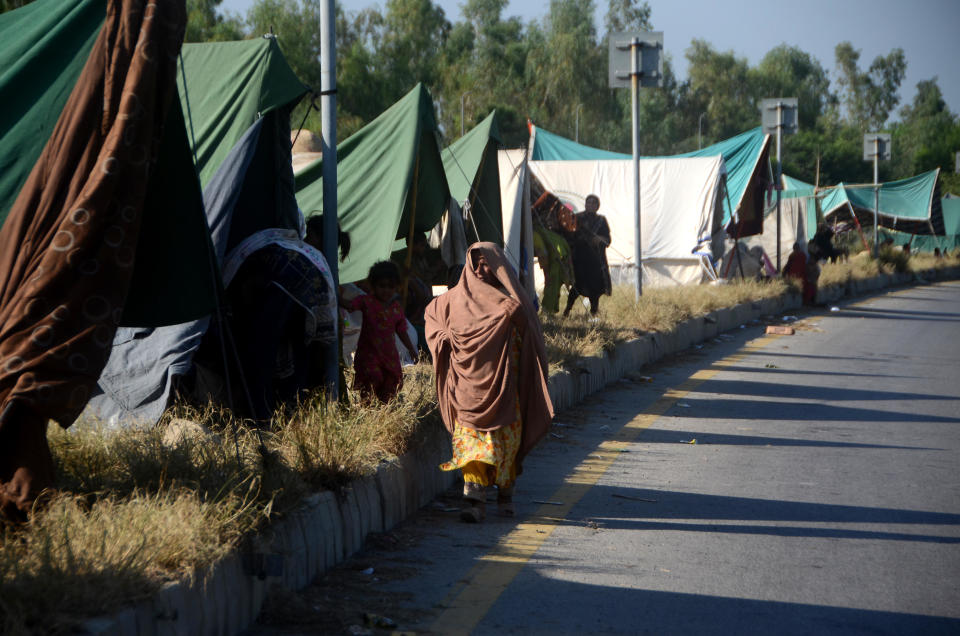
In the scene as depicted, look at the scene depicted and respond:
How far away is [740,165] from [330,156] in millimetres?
19691

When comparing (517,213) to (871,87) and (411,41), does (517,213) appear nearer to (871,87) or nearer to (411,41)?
(411,41)

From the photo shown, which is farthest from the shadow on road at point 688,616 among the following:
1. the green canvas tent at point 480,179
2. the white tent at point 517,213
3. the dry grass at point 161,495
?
the white tent at point 517,213

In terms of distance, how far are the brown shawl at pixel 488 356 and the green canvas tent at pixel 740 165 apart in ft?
59.4

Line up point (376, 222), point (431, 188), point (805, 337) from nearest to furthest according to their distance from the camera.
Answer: point (376, 222), point (431, 188), point (805, 337)

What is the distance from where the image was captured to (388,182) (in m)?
10.5

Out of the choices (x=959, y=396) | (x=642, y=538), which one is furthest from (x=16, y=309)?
(x=959, y=396)

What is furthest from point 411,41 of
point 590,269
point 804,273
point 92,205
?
point 92,205

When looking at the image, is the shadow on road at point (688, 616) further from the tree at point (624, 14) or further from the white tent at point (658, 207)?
the tree at point (624, 14)

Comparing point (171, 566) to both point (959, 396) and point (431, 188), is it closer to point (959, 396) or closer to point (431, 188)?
point (431, 188)

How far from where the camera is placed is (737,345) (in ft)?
55.1

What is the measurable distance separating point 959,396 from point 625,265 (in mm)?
12812

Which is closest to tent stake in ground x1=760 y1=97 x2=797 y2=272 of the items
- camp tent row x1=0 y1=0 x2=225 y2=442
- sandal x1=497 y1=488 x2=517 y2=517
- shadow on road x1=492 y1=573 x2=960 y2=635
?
sandal x1=497 y1=488 x2=517 y2=517

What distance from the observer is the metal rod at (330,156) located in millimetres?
6934

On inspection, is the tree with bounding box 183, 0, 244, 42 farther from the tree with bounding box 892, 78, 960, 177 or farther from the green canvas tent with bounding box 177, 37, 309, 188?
the tree with bounding box 892, 78, 960, 177
